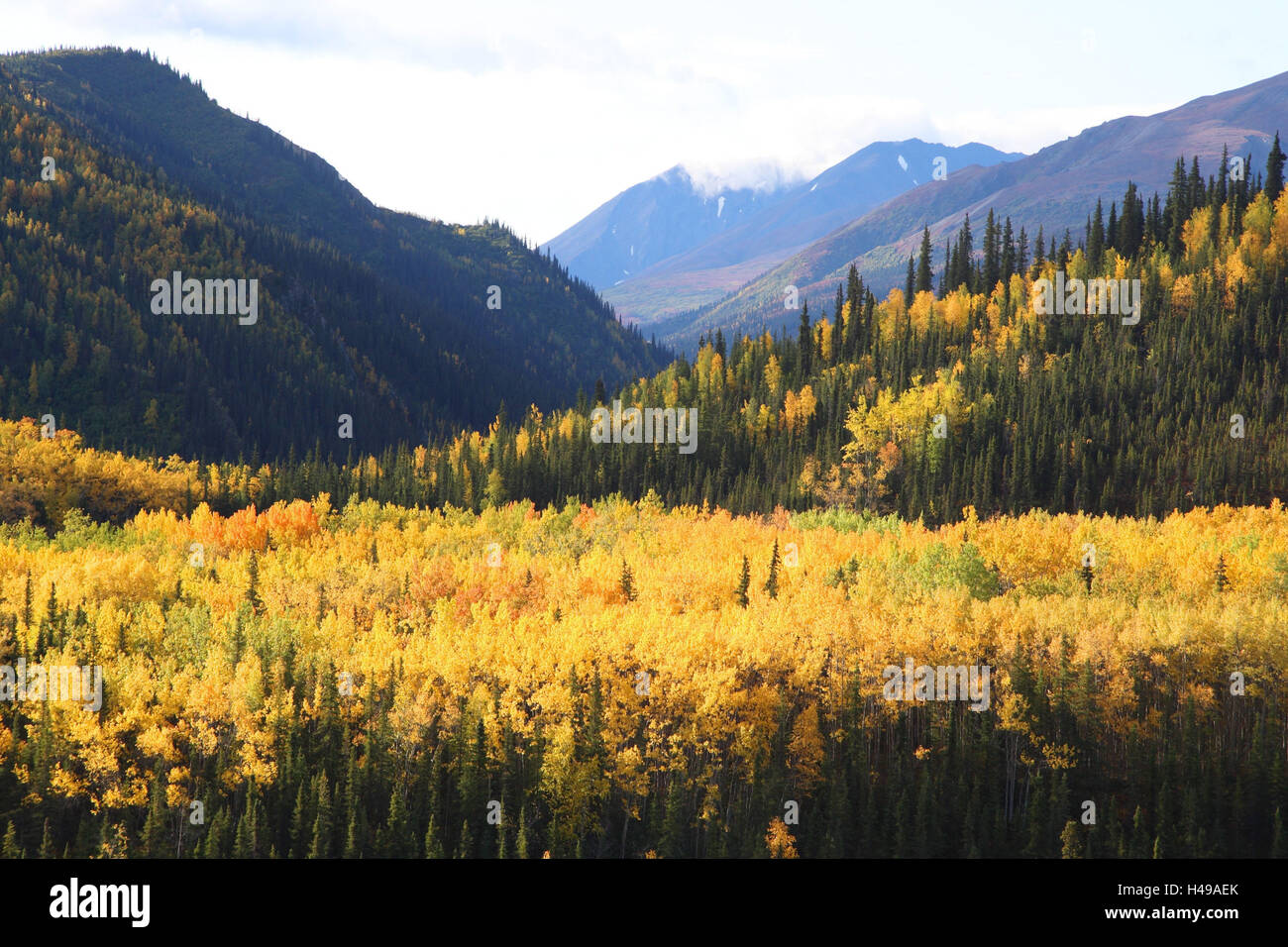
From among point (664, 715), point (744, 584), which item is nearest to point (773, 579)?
point (744, 584)

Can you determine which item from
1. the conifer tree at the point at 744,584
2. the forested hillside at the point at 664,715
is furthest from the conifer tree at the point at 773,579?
the conifer tree at the point at 744,584

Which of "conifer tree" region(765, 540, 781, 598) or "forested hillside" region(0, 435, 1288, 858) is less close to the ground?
"conifer tree" region(765, 540, 781, 598)

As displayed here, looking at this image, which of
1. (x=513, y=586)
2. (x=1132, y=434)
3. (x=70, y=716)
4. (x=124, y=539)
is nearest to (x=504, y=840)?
(x=70, y=716)

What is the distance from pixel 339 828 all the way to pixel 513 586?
65.9 m

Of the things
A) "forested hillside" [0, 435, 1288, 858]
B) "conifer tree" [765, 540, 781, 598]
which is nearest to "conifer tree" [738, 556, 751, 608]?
"forested hillside" [0, 435, 1288, 858]

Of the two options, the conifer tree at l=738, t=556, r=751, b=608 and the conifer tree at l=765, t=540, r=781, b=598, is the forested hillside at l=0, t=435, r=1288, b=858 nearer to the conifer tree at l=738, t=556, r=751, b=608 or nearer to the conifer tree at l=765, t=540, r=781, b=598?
the conifer tree at l=765, t=540, r=781, b=598

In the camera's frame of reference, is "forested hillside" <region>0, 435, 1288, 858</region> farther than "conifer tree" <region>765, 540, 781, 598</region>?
No

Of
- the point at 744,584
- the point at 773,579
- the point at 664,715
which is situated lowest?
the point at 664,715

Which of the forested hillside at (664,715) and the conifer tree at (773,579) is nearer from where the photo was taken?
the forested hillside at (664,715)

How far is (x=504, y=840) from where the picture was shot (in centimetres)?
8425

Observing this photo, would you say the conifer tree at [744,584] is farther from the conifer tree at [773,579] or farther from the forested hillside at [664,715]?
the conifer tree at [773,579]

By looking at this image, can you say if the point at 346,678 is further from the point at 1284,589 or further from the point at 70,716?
the point at 1284,589

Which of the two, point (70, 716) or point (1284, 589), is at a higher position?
point (1284, 589)

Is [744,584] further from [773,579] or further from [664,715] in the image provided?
[664,715]
